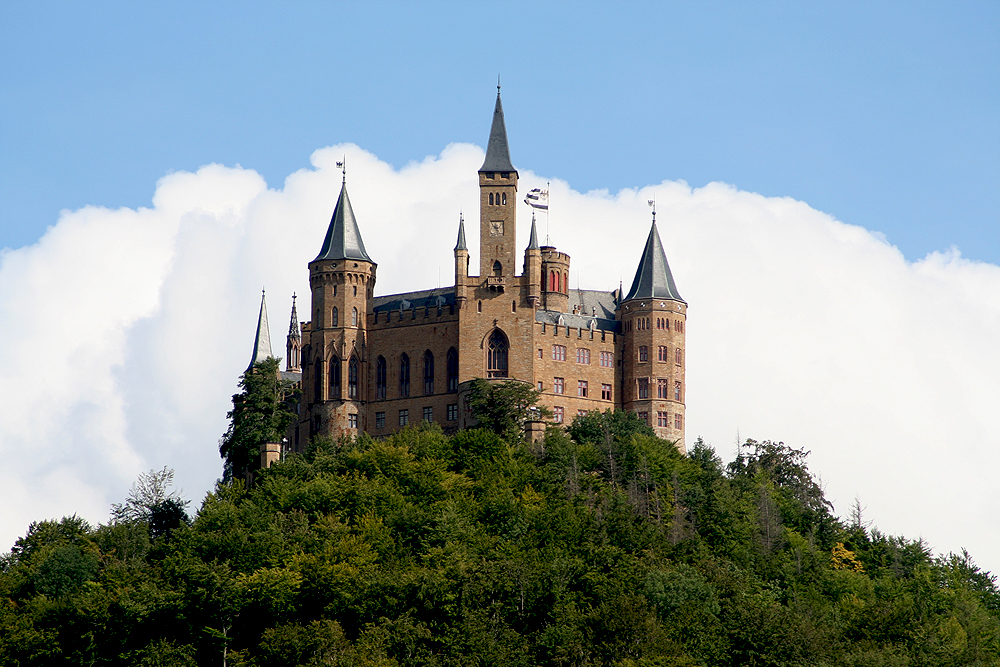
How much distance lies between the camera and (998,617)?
324ft

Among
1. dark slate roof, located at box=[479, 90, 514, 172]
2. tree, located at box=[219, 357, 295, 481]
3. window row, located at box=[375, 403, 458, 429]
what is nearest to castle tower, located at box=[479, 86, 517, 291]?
dark slate roof, located at box=[479, 90, 514, 172]

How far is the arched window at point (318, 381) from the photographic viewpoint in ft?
356

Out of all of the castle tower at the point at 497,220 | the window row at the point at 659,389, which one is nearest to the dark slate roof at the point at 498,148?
the castle tower at the point at 497,220

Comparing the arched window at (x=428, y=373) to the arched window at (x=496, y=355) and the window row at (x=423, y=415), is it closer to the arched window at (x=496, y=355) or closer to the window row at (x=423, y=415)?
the window row at (x=423, y=415)

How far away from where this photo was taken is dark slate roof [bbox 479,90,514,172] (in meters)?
110

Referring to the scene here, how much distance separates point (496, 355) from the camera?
10675 centimetres

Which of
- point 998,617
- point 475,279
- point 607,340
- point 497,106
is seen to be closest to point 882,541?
point 998,617

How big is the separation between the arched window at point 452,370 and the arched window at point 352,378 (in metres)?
5.30

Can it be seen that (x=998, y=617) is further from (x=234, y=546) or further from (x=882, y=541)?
(x=234, y=546)

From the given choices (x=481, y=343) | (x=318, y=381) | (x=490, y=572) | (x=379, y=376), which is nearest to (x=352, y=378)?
(x=379, y=376)

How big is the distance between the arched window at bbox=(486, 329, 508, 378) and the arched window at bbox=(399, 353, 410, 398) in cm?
494

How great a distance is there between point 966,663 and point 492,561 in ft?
69.2

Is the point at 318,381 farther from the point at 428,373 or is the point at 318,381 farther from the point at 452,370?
the point at 452,370

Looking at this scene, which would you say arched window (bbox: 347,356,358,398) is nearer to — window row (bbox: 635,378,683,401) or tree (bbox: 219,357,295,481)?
tree (bbox: 219,357,295,481)
